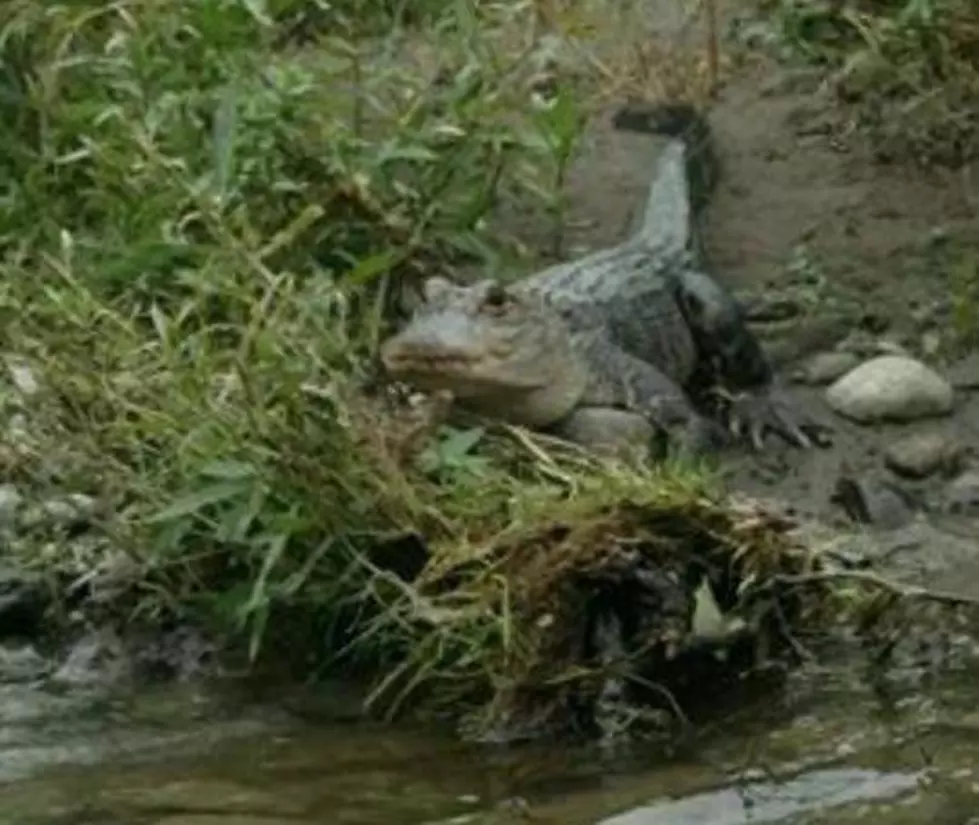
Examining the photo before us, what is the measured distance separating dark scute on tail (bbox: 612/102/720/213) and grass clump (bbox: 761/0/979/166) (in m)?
0.32

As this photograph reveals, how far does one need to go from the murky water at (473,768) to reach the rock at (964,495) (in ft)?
3.09

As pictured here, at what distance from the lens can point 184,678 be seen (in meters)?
4.87

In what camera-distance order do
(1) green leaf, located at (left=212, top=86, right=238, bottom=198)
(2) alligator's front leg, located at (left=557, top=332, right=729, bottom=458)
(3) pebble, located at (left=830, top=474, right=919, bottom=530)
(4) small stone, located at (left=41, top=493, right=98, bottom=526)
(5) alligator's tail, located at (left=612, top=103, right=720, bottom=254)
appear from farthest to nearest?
(5) alligator's tail, located at (left=612, top=103, right=720, bottom=254), (2) alligator's front leg, located at (left=557, top=332, right=729, bottom=458), (1) green leaf, located at (left=212, top=86, right=238, bottom=198), (3) pebble, located at (left=830, top=474, right=919, bottom=530), (4) small stone, located at (left=41, top=493, right=98, bottom=526)

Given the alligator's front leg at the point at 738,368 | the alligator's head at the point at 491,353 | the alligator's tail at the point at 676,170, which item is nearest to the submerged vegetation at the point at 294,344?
the alligator's head at the point at 491,353

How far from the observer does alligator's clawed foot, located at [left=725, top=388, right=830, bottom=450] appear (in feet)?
19.3

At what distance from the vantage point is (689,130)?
7133mm

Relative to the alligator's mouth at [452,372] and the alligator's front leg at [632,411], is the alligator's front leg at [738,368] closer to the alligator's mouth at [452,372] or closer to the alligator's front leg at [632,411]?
the alligator's front leg at [632,411]

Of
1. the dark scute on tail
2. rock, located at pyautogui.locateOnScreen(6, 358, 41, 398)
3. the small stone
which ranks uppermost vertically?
rock, located at pyautogui.locateOnScreen(6, 358, 41, 398)

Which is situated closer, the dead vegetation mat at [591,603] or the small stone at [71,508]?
the dead vegetation mat at [591,603]

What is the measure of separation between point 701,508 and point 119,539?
1040mm

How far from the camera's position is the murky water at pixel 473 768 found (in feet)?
13.2

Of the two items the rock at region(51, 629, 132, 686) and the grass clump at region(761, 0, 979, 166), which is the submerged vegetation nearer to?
the rock at region(51, 629, 132, 686)

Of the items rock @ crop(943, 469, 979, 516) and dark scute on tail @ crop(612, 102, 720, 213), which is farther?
dark scute on tail @ crop(612, 102, 720, 213)

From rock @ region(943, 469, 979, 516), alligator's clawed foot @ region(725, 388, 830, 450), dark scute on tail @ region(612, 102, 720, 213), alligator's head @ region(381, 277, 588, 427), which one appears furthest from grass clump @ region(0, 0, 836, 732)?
rock @ region(943, 469, 979, 516)
